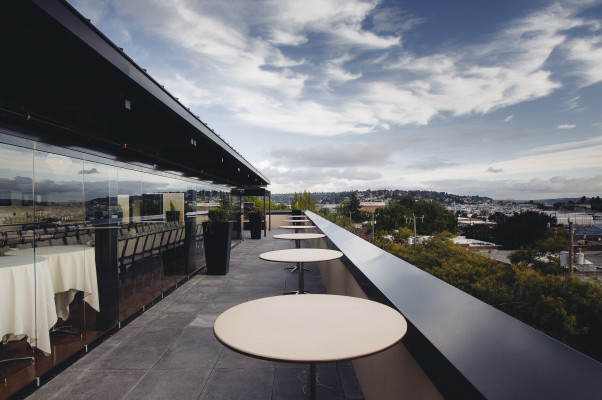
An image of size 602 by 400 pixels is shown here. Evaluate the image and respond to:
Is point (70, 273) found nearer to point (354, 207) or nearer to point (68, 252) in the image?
point (68, 252)

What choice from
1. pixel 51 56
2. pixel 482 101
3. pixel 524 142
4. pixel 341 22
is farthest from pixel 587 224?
pixel 51 56

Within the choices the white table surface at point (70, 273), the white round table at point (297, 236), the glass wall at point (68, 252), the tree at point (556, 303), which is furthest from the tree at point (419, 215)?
the white table surface at point (70, 273)

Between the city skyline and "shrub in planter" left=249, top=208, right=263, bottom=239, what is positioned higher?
the city skyline

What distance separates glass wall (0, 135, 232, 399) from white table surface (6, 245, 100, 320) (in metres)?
0.01

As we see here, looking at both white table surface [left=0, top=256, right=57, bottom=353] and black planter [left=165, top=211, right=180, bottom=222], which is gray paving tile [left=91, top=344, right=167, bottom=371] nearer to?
white table surface [left=0, top=256, right=57, bottom=353]

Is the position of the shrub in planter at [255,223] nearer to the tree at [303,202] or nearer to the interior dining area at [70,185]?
the tree at [303,202]

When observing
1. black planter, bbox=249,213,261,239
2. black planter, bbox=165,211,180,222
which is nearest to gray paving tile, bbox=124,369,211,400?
black planter, bbox=165,211,180,222

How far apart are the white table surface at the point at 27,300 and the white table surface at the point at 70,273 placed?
175 mm

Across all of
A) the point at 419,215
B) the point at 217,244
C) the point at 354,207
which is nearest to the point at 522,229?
the point at 419,215

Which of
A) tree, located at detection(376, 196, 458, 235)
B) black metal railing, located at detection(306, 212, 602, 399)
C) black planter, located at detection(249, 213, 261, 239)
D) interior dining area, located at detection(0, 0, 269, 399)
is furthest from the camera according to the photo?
tree, located at detection(376, 196, 458, 235)

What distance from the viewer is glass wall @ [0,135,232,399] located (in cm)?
293

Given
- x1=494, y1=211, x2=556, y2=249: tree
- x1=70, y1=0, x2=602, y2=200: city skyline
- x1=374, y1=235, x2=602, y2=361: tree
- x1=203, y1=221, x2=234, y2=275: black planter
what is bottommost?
x1=494, y1=211, x2=556, y2=249: tree

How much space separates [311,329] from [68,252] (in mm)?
3543

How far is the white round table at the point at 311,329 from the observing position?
1.29 m
